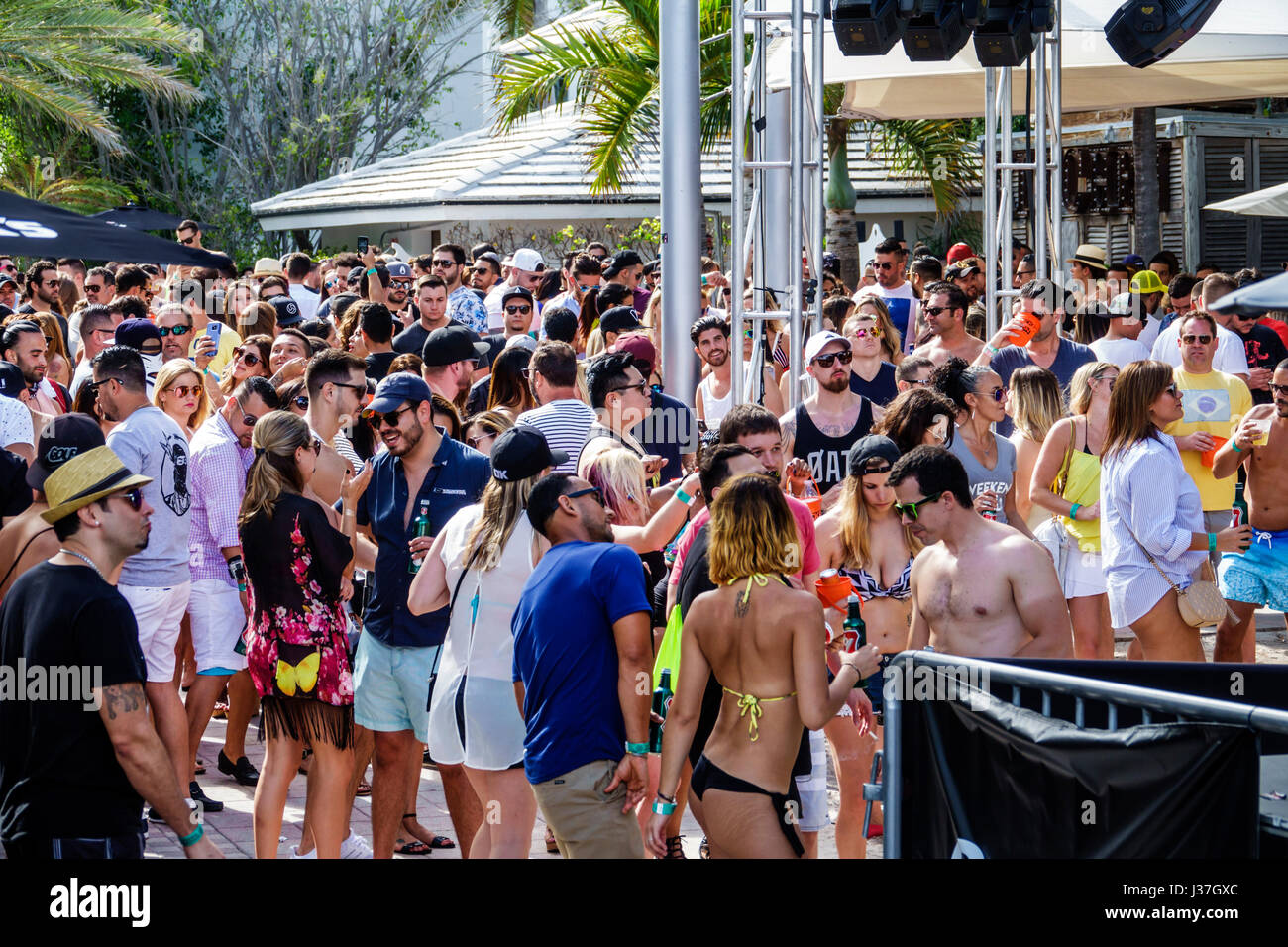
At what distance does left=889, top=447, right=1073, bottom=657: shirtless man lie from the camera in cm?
502

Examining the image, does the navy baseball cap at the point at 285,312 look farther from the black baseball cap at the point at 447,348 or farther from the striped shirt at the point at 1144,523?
the striped shirt at the point at 1144,523

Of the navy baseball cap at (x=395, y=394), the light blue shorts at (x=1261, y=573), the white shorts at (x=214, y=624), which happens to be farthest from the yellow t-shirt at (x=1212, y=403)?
the white shorts at (x=214, y=624)

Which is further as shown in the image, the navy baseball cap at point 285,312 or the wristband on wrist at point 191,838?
the navy baseball cap at point 285,312

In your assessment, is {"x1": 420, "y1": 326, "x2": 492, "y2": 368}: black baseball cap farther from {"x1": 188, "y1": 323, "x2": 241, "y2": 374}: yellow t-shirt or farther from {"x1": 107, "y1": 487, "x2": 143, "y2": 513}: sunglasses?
{"x1": 107, "y1": 487, "x2": 143, "y2": 513}: sunglasses

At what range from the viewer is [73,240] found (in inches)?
191

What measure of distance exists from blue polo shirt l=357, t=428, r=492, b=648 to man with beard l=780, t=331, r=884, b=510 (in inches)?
74.5

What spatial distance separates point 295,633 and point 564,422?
1846mm

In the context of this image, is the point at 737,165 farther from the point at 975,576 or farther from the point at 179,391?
the point at 975,576

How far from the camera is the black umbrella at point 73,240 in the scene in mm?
4672

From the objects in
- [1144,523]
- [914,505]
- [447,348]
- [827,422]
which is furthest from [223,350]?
[914,505]

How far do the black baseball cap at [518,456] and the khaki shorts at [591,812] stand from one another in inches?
41.7
